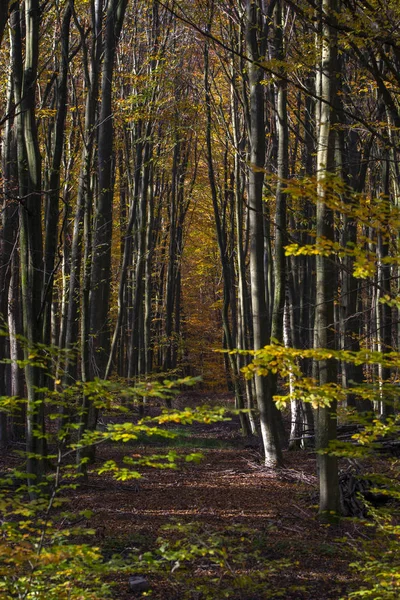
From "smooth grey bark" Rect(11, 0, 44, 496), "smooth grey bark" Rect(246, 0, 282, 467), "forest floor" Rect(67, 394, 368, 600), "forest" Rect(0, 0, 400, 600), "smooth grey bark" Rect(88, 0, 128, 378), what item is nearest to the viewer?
"forest" Rect(0, 0, 400, 600)

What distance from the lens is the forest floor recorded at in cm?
497

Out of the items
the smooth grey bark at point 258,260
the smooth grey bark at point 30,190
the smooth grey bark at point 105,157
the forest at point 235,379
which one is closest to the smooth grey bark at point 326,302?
the forest at point 235,379

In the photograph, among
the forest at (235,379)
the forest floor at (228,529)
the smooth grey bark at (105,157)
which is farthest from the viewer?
the smooth grey bark at (105,157)

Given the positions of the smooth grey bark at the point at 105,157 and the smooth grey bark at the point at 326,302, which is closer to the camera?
the smooth grey bark at the point at 326,302

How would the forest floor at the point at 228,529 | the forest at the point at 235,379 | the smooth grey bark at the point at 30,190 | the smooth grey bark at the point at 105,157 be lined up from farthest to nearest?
the smooth grey bark at the point at 105,157 → the smooth grey bark at the point at 30,190 → the forest floor at the point at 228,529 → the forest at the point at 235,379

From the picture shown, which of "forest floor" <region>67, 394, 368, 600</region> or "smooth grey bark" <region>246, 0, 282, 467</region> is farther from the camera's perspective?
"smooth grey bark" <region>246, 0, 282, 467</region>

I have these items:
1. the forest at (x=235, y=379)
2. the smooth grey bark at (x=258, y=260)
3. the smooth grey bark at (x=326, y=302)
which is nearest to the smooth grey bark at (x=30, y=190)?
the forest at (x=235, y=379)

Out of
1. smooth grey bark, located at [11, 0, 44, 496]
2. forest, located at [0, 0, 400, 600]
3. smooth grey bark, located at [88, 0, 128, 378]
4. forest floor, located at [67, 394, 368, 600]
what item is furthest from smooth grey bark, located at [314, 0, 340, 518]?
smooth grey bark, located at [88, 0, 128, 378]

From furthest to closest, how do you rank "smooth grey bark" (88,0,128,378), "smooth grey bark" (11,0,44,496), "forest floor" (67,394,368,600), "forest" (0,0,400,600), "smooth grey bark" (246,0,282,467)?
"smooth grey bark" (88,0,128,378)
"smooth grey bark" (246,0,282,467)
"smooth grey bark" (11,0,44,496)
"forest floor" (67,394,368,600)
"forest" (0,0,400,600)

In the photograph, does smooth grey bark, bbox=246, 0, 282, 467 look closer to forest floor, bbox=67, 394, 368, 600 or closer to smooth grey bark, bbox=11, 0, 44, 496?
forest floor, bbox=67, 394, 368, 600

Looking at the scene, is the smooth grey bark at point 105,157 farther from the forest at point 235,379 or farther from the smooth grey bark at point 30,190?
the smooth grey bark at point 30,190

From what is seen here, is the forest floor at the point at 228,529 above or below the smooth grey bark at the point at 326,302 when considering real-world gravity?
below

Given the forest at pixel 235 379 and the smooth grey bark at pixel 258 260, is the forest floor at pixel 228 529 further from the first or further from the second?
the smooth grey bark at pixel 258 260

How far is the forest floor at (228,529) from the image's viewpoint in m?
4.97
